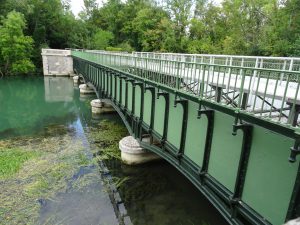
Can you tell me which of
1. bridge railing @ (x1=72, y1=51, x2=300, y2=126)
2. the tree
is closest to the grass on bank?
bridge railing @ (x1=72, y1=51, x2=300, y2=126)

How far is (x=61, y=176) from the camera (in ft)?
35.9

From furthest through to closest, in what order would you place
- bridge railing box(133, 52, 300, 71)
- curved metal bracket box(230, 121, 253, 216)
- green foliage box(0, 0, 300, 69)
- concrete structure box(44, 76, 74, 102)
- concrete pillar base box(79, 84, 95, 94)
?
1. green foliage box(0, 0, 300, 69)
2. concrete pillar base box(79, 84, 95, 94)
3. concrete structure box(44, 76, 74, 102)
4. bridge railing box(133, 52, 300, 71)
5. curved metal bracket box(230, 121, 253, 216)

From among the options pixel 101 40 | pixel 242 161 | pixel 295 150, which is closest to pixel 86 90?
pixel 242 161

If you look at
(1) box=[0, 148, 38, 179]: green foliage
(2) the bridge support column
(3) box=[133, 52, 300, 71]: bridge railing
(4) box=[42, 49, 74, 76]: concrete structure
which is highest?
(3) box=[133, 52, 300, 71]: bridge railing

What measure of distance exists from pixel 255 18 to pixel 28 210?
138 feet

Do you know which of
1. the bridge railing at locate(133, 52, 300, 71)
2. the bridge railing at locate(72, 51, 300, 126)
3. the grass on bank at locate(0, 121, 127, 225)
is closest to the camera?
the bridge railing at locate(72, 51, 300, 126)

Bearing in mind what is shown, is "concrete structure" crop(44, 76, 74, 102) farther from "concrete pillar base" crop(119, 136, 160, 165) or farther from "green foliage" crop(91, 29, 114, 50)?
"green foliage" crop(91, 29, 114, 50)

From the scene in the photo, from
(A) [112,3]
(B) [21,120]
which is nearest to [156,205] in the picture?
(B) [21,120]

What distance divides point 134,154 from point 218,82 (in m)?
7.20

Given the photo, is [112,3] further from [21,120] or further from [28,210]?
[28,210]

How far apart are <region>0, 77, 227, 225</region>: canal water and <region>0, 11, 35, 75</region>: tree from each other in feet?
105

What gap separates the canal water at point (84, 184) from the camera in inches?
336

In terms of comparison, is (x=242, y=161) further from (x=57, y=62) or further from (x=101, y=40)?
(x=101, y=40)

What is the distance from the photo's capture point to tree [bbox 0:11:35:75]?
43219mm
